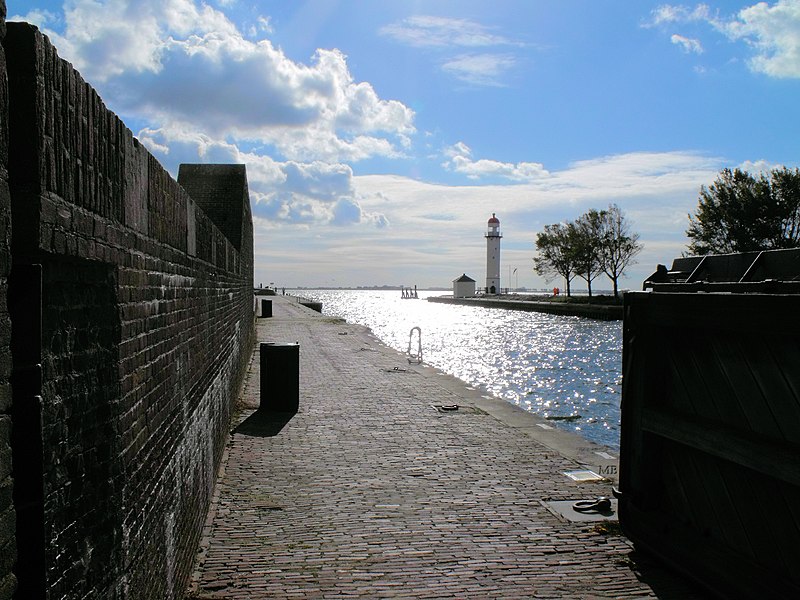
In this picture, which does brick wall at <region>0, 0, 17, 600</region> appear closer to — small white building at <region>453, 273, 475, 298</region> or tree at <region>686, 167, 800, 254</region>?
tree at <region>686, 167, 800, 254</region>

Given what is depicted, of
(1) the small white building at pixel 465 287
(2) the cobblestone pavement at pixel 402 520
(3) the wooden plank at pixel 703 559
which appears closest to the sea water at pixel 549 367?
(2) the cobblestone pavement at pixel 402 520

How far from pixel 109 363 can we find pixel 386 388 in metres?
11.3

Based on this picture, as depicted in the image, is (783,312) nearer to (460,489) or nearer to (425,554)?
(425,554)

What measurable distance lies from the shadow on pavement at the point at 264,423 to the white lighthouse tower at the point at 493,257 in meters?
108

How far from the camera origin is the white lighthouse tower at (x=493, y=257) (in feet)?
384

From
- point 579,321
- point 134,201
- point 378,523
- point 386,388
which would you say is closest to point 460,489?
point 378,523

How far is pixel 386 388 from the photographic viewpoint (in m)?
14.0

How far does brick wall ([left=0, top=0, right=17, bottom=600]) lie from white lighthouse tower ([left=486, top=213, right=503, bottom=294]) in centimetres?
11615

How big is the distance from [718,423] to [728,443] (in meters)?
0.20

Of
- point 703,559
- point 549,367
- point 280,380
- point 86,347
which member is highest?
point 86,347

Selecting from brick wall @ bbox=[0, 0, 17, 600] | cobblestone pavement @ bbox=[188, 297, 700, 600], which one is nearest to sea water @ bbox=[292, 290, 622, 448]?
cobblestone pavement @ bbox=[188, 297, 700, 600]

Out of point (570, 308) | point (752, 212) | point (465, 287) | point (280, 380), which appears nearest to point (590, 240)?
point (570, 308)

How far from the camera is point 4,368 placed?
1822 mm

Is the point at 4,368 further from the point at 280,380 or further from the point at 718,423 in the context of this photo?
the point at 280,380
